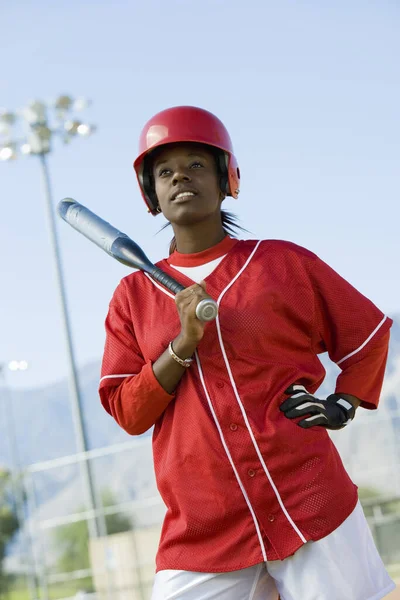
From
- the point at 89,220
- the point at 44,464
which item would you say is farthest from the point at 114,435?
the point at 89,220

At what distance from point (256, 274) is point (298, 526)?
Result: 2.19ft

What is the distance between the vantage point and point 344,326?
2.72 metres

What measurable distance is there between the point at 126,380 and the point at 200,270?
1.21 ft

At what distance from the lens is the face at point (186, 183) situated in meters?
2.73

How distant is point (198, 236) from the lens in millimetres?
2836

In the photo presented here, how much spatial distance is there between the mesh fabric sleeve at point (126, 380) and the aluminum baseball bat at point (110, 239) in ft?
0.28

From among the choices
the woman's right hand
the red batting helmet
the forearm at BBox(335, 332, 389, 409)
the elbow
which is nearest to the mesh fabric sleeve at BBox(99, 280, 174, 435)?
the elbow

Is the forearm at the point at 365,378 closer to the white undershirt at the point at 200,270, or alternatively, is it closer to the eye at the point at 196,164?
the white undershirt at the point at 200,270

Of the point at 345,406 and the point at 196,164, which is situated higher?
the point at 196,164

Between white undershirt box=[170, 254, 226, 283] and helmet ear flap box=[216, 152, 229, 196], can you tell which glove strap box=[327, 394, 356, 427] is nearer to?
white undershirt box=[170, 254, 226, 283]

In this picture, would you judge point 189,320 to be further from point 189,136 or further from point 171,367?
point 189,136

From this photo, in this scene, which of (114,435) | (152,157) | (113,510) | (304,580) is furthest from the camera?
(114,435)

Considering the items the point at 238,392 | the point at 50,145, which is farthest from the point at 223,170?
the point at 50,145

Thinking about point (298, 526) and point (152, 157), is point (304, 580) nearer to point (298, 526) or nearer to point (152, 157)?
point (298, 526)
